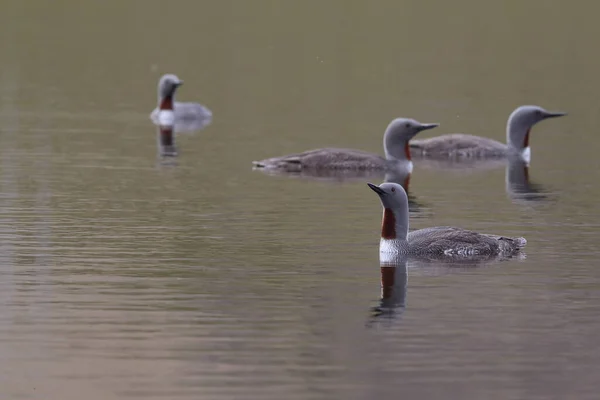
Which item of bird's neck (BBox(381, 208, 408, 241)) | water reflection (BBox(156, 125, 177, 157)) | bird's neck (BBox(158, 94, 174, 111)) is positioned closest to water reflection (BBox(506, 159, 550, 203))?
water reflection (BBox(156, 125, 177, 157))

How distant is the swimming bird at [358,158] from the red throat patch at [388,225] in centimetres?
811

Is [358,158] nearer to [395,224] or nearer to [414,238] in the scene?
[414,238]

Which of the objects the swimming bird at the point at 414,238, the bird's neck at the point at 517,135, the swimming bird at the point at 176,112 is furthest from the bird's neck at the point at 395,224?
the swimming bird at the point at 176,112

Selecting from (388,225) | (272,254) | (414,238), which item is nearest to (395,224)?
(388,225)

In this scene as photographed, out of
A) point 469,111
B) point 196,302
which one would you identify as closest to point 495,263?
point 196,302

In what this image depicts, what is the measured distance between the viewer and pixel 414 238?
16.6 metres

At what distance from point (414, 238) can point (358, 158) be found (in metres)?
8.23

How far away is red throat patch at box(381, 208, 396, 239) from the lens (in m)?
16.3

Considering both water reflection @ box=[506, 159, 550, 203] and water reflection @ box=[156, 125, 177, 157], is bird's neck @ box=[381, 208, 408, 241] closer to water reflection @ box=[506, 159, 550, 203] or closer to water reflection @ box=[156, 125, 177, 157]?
water reflection @ box=[506, 159, 550, 203]

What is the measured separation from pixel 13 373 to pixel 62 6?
225ft

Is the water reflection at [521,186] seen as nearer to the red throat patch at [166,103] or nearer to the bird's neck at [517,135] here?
the bird's neck at [517,135]

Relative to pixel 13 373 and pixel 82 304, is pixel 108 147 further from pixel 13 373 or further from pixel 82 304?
pixel 13 373

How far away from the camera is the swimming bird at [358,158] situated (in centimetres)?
2455

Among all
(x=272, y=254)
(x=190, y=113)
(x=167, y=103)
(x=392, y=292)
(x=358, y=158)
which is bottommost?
(x=392, y=292)
